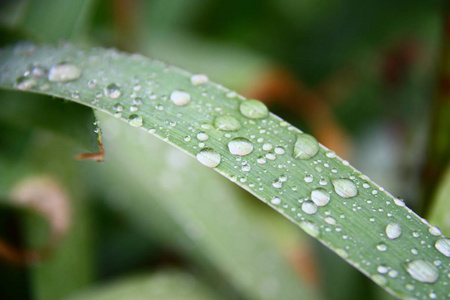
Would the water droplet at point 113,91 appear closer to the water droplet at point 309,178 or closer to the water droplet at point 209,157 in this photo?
the water droplet at point 209,157

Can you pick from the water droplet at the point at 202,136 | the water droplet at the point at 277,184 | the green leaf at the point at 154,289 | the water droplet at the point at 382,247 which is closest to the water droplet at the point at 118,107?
the water droplet at the point at 202,136

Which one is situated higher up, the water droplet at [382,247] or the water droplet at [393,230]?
the water droplet at [393,230]

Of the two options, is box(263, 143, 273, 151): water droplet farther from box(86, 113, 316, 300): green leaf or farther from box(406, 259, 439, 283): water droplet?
box(86, 113, 316, 300): green leaf

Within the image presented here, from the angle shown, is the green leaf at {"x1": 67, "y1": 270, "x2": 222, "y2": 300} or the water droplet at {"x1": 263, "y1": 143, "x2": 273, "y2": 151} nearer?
the water droplet at {"x1": 263, "y1": 143, "x2": 273, "y2": 151}

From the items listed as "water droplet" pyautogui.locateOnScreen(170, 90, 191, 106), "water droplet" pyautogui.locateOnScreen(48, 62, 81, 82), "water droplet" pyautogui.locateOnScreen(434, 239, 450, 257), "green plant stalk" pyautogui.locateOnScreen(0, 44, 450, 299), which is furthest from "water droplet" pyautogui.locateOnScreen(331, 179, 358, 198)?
"water droplet" pyautogui.locateOnScreen(48, 62, 81, 82)

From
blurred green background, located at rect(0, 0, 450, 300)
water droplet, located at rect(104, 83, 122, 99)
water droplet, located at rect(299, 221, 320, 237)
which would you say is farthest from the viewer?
blurred green background, located at rect(0, 0, 450, 300)

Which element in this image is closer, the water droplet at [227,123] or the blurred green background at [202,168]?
the water droplet at [227,123]

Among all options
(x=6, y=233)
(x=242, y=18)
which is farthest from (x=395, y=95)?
(x=6, y=233)
